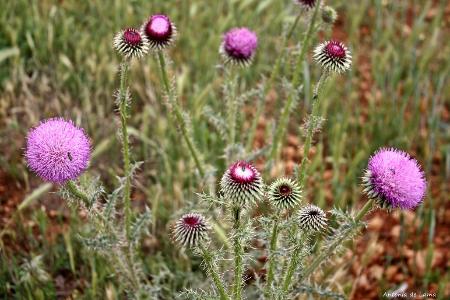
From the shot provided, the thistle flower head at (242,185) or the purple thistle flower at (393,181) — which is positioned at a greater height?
the purple thistle flower at (393,181)

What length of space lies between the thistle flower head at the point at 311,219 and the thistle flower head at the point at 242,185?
18 cm

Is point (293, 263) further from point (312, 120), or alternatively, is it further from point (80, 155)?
point (80, 155)

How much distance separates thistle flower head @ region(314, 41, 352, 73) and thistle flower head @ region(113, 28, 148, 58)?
2.51 ft

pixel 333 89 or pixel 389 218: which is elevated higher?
pixel 333 89

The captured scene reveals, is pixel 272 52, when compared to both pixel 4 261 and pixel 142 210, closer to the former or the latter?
pixel 142 210

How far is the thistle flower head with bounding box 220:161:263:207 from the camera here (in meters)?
2.11

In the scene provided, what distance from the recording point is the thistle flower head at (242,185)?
2.11 meters

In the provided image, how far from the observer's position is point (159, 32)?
285cm

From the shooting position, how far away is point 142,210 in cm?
379

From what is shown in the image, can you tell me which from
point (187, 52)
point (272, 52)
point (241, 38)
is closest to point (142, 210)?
point (241, 38)

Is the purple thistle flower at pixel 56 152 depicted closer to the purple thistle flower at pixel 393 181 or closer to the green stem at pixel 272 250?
the green stem at pixel 272 250

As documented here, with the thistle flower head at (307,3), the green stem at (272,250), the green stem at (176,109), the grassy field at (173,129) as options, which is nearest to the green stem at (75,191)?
the grassy field at (173,129)

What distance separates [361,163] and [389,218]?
17.1 inches

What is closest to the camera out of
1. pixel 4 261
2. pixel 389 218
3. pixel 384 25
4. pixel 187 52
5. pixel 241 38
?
pixel 4 261
